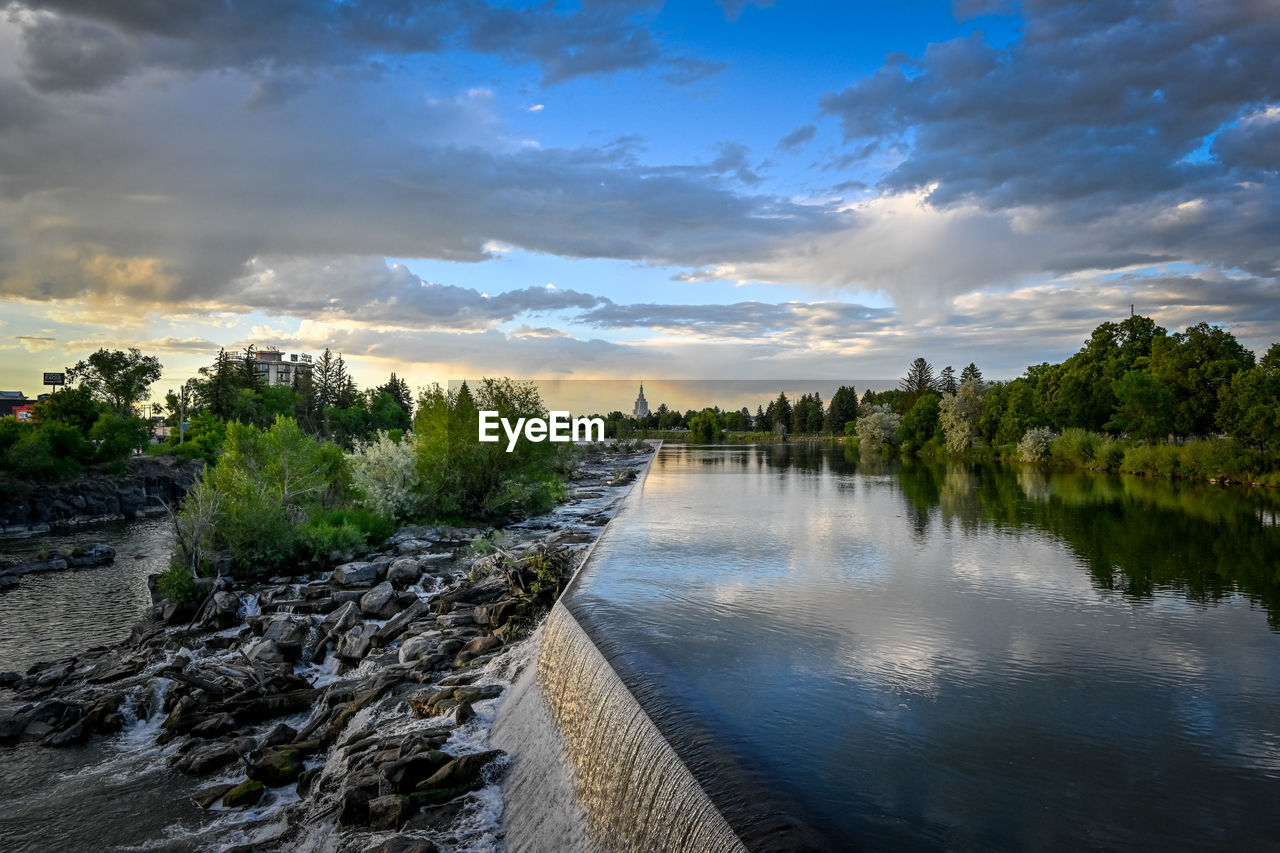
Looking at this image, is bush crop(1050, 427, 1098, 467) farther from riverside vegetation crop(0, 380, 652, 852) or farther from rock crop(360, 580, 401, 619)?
rock crop(360, 580, 401, 619)

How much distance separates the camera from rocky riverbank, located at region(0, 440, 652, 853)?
8109 millimetres

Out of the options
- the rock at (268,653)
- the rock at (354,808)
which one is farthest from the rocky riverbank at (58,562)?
the rock at (354,808)

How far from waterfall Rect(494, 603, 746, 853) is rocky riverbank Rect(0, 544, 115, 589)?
2191cm

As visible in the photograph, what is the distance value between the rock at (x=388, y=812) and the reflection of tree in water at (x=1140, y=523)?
40.9 feet

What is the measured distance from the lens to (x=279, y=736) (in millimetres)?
10500

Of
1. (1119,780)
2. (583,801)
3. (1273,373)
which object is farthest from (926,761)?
(1273,373)

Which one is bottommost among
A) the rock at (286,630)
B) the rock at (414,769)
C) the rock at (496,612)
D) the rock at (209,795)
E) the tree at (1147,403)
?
the rock at (209,795)

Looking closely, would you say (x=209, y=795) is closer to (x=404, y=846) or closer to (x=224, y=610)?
(x=404, y=846)

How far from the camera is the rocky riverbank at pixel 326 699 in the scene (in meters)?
8.11

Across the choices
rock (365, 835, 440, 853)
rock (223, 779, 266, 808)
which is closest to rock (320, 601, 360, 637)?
rock (223, 779, 266, 808)

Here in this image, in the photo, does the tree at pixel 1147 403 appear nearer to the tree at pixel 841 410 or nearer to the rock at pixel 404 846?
the rock at pixel 404 846

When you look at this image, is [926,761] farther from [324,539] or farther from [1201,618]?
[324,539]

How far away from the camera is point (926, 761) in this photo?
20.8 feet

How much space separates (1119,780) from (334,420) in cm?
9529
